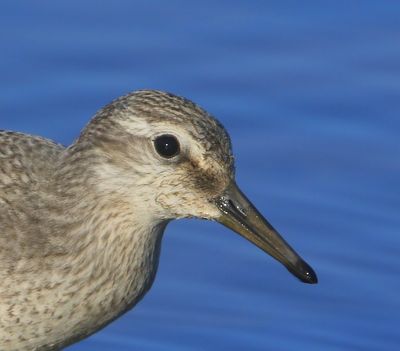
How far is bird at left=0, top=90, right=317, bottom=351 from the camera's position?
1029cm

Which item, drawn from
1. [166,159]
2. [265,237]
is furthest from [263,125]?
[166,159]

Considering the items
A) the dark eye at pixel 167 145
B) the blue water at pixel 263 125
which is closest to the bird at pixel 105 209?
the dark eye at pixel 167 145

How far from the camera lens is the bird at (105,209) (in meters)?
10.3

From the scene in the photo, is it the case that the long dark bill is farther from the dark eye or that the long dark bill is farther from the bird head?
the dark eye

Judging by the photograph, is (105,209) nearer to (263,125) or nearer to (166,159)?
(166,159)

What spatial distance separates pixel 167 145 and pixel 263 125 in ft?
12.1

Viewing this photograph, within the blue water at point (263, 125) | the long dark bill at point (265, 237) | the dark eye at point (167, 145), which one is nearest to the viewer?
the dark eye at point (167, 145)

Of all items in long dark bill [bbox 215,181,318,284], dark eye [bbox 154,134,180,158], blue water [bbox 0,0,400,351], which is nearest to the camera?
dark eye [bbox 154,134,180,158]

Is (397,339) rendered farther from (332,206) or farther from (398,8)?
(398,8)

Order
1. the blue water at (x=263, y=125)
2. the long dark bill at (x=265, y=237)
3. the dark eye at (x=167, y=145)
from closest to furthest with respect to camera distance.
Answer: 1. the dark eye at (x=167, y=145)
2. the long dark bill at (x=265, y=237)
3. the blue water at (x=263, y=125)

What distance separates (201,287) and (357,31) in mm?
2798

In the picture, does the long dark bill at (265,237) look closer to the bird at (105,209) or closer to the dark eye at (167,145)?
the bird at (105,209)

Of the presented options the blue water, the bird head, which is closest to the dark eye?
the bird head

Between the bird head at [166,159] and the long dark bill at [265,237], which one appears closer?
the bird head at [166,159]
